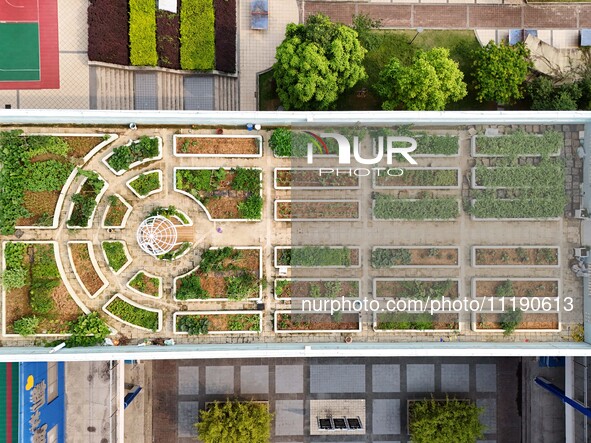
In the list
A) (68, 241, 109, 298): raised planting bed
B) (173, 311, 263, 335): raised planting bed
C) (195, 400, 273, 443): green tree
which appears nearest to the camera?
(68, 241, 109, 298): raised planting bed

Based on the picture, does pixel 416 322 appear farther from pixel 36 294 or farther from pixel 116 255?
pixel 36 294

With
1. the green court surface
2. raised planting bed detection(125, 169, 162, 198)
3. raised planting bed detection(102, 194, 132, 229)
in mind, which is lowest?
raised planting bed detection(102, 194, 132, 229)

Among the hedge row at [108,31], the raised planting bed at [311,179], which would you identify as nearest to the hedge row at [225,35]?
the hedge row at [108,31]

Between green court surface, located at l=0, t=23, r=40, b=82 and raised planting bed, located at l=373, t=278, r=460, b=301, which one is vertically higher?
green court surface, located at l=0, t=23, r=40, b=82

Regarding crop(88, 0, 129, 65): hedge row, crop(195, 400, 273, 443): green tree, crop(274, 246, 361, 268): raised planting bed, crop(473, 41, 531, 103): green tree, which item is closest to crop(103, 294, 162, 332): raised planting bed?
crop(274, 246, 361, 268): raised planting bed

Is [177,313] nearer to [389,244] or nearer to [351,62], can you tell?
[389,244]

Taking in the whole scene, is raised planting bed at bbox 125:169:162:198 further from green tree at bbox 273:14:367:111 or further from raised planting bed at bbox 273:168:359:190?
green tree at bbox 273:14:367:111

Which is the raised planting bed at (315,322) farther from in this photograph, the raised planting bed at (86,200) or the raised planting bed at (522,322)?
the raised planting bed at (86,200)

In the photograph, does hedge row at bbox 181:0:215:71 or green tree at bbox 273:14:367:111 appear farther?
hedge row at bbox 181:0:215:71

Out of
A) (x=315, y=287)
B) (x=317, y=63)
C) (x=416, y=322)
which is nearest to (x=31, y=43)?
(x=317, y=63)
